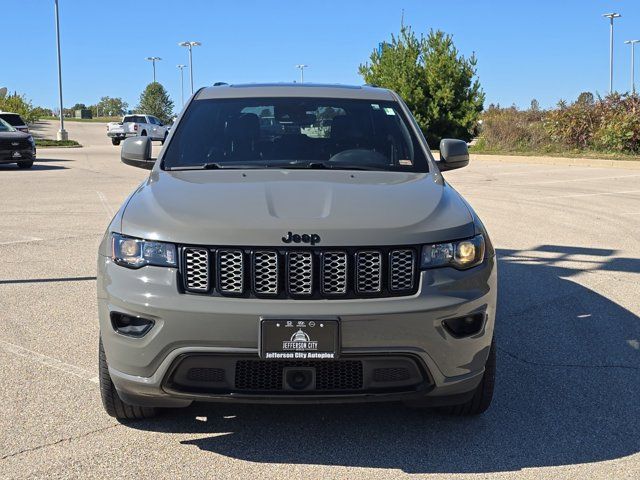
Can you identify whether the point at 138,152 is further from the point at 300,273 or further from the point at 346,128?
the point at 300,273

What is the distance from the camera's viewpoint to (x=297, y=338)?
330cm

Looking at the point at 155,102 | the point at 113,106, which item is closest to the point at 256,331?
the point at 155,102

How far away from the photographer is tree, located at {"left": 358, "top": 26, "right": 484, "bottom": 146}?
108 feet

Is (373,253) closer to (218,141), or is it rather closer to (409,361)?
(409,361)

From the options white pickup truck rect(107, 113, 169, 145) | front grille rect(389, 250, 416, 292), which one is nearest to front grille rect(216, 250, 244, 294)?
front grille rect(389, 250, 416, 292)

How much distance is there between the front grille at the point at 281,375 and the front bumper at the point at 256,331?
4 centimetres

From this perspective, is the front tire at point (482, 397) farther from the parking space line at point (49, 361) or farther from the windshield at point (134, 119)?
the windshield at point (134, 119)

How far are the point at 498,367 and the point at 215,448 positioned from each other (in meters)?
1.99

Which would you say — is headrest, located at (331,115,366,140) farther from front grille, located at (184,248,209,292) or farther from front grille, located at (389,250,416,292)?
front grille, located at (184,248,209,292)

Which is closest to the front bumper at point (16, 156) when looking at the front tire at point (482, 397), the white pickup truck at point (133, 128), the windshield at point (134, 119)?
the front tire at point (482, 397)

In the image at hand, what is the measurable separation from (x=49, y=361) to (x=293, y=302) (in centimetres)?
227

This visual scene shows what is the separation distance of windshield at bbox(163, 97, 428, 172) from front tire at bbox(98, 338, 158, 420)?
1372mm

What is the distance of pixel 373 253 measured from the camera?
343cm

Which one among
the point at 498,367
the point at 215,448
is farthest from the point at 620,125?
the point at 215,448
